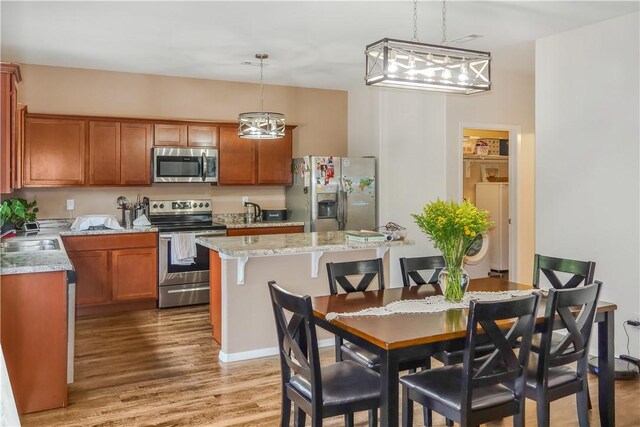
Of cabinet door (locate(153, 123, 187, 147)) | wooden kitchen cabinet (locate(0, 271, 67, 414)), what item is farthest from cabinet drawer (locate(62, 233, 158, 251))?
wooden kitchen cabinet (locate(0, 271, 67, 414))

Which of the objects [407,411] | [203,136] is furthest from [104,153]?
[407,411]

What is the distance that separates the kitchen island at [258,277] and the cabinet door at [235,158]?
2.05 metres

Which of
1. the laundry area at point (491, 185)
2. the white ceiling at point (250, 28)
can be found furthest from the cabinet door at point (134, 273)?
the laundry area at point (491, 185)

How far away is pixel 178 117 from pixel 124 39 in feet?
5.41

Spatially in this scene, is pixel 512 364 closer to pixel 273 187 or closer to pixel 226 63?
pixel 226 63

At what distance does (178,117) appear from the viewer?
20.4 feet

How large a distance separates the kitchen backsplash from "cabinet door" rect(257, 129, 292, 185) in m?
0.30

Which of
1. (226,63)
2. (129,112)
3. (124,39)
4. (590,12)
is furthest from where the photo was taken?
(129,112)

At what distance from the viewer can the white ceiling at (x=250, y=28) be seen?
12.4 feet

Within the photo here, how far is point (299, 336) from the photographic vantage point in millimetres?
2342

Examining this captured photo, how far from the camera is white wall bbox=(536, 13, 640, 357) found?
3891 mm

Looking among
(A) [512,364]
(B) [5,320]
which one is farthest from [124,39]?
(A) [512,364]

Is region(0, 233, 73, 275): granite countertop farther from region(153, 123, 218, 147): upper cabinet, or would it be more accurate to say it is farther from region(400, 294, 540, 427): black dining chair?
region(153, 123, 218, 147): upper cabinet

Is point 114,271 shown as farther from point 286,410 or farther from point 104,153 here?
point 286,410
